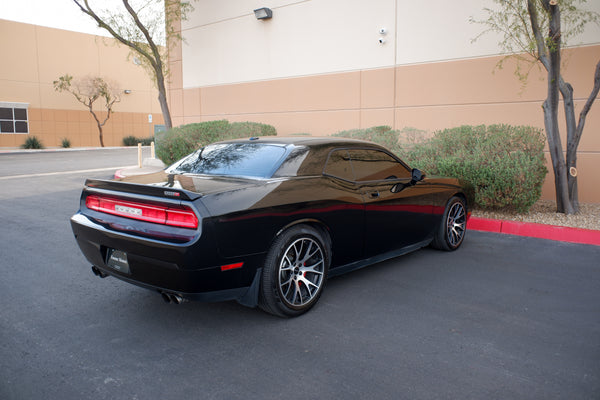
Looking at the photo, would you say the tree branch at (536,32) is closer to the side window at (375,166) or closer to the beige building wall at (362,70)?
the beige building wall at (362,70)

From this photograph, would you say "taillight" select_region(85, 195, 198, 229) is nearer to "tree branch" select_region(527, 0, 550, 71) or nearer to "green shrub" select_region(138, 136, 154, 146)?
"tree branch" select_region(527, 0, 550, 71)

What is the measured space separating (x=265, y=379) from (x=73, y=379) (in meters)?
1.20

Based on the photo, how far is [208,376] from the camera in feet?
9.82

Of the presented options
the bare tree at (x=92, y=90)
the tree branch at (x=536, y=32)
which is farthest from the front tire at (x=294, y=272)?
the bare tree at (x=92, y=90)

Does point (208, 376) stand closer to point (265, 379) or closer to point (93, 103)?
point (265, 379)

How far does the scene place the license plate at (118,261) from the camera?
3674mm

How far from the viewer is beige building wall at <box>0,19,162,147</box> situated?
31.9 metres

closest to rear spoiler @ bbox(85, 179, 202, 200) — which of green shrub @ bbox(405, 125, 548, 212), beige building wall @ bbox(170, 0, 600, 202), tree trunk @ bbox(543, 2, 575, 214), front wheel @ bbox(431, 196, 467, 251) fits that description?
front wheel @ bbox(431, 196, 467, 251)

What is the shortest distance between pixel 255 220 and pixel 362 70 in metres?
9.14

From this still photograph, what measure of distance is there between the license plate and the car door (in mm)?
2215

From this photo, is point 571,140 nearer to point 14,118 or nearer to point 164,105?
point 164,105

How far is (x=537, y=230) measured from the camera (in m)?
6.93

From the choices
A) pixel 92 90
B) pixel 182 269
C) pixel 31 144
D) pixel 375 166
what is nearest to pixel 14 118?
pixel 31 144

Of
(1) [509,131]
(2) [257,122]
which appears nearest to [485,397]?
(1) [509,131]
